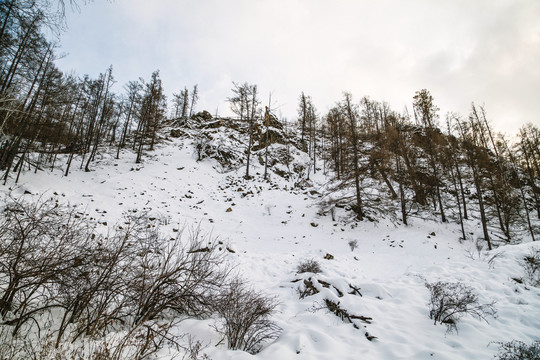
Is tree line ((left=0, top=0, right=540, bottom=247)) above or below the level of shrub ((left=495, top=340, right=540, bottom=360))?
above

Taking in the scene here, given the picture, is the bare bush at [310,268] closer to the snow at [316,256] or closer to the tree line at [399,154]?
the snow at [316,256]

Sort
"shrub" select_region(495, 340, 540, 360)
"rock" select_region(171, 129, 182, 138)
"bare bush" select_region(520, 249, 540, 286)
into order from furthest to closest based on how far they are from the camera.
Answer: "rock" select_region(171, 129, 182, 138), "bare bush" select_region(520, 249, 540, 286), "shrub" select_region(495, 340, 540, 360)

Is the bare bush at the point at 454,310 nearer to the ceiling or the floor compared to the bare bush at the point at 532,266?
nearer to the floor

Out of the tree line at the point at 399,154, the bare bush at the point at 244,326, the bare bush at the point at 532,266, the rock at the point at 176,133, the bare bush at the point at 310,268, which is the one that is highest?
the rock at the point at 176,133

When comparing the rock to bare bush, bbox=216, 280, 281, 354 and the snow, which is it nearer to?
the snow

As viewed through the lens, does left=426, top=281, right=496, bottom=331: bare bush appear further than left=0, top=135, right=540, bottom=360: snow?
Yes

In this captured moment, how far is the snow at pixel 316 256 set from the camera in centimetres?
392

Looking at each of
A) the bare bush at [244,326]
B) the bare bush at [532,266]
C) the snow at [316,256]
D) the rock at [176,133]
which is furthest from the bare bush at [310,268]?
the rock at [176,133]

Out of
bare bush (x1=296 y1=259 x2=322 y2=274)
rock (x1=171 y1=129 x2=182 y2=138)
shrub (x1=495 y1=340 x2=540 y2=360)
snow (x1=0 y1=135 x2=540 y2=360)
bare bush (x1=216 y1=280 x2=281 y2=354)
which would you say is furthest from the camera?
rock (x1=171 y1=129 x2=182 y2=138)

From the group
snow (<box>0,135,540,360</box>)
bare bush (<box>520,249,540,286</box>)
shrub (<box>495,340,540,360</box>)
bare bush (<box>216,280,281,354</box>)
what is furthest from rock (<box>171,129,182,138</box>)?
bare bush (<box>520,249,540,286</box>)

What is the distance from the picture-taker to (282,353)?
3566 millimetres

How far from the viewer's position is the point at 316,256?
975 centimetres

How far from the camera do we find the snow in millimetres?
3916

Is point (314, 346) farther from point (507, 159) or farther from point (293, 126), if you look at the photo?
point (293, 126)
